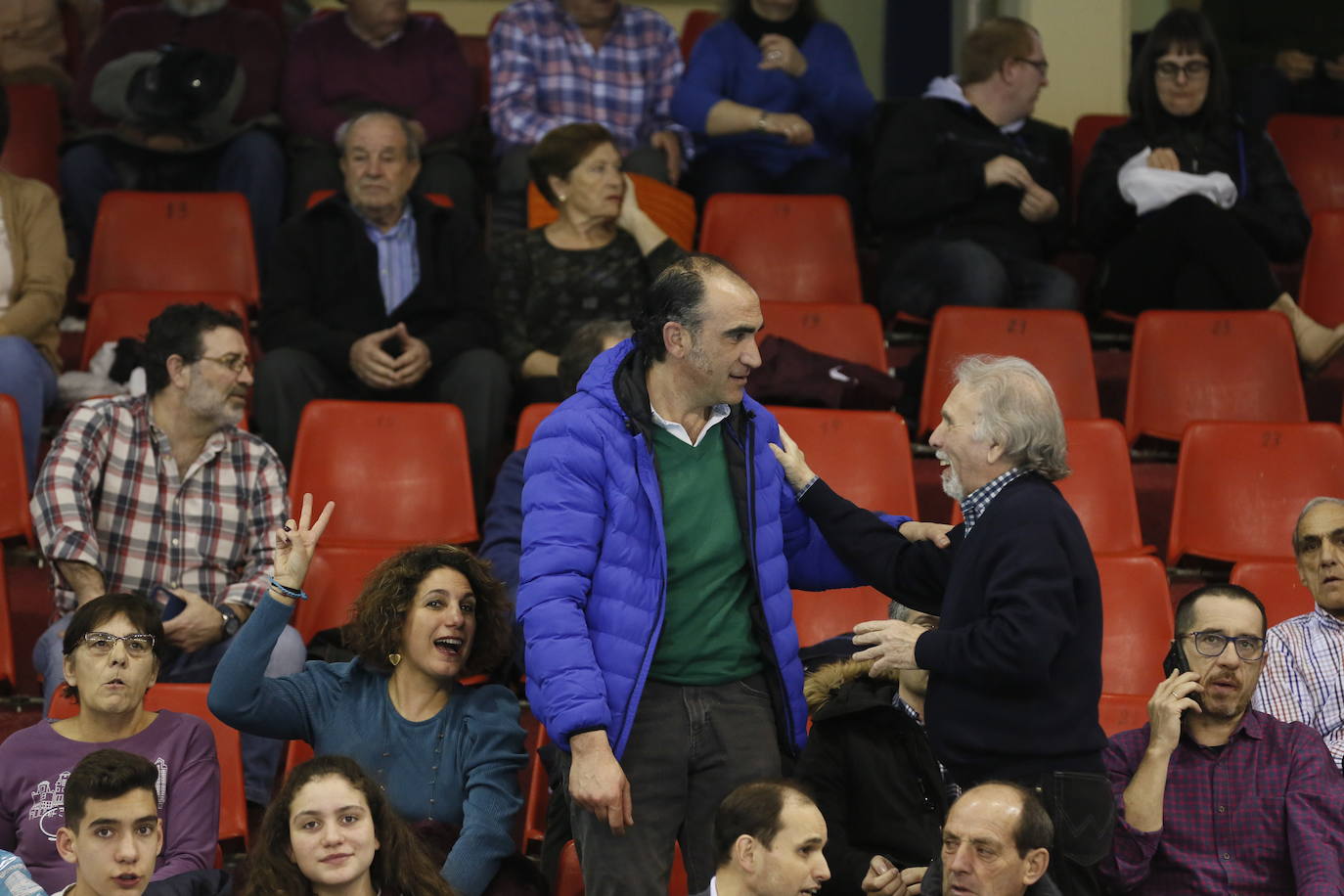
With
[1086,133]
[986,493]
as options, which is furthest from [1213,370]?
[986,493]

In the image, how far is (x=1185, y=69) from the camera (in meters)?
5.05

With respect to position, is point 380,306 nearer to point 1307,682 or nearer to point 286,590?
point 286,590

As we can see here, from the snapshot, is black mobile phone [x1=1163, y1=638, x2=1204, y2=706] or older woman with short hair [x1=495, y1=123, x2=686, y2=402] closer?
black mobile phone [x1=1163, y1=638, x2=1204, y2=706]

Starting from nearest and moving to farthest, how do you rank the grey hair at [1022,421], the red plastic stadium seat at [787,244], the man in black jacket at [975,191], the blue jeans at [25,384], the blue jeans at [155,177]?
the grey hair at [1022,421]
the blue jeans at [25,384]
the man in black jacket at [975,191]
the red plastic stadium seat at [787,244]
the blue jeans at [155,177]

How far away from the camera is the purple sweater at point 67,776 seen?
2941 millimetres

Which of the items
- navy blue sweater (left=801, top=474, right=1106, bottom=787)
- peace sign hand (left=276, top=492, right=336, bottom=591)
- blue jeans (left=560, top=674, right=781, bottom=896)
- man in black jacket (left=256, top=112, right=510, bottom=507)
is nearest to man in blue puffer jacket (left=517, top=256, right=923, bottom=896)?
blue jeans (left=560, top=674, right=781, bottom=896)

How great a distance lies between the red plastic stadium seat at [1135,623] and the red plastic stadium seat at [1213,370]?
0.96 m

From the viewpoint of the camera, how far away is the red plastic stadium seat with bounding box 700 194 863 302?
16.8ft

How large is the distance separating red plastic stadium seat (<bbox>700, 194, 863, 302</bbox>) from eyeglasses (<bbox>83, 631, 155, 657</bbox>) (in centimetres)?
240

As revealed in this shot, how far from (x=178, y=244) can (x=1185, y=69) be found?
2862 mm

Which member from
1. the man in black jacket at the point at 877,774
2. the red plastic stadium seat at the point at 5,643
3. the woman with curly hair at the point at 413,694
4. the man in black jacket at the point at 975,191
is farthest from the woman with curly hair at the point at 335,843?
the man in black jacket at the point at 975,191

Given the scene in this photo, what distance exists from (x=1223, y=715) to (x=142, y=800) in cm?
176

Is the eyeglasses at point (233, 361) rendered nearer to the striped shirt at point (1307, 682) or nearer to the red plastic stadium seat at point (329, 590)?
the red plastic stadium seat at point (329, 590)

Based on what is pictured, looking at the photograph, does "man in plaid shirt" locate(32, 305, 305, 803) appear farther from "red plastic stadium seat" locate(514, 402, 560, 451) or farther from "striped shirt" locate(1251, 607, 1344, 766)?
"striped shirt" locate(1251, 607, 1344, 766)
